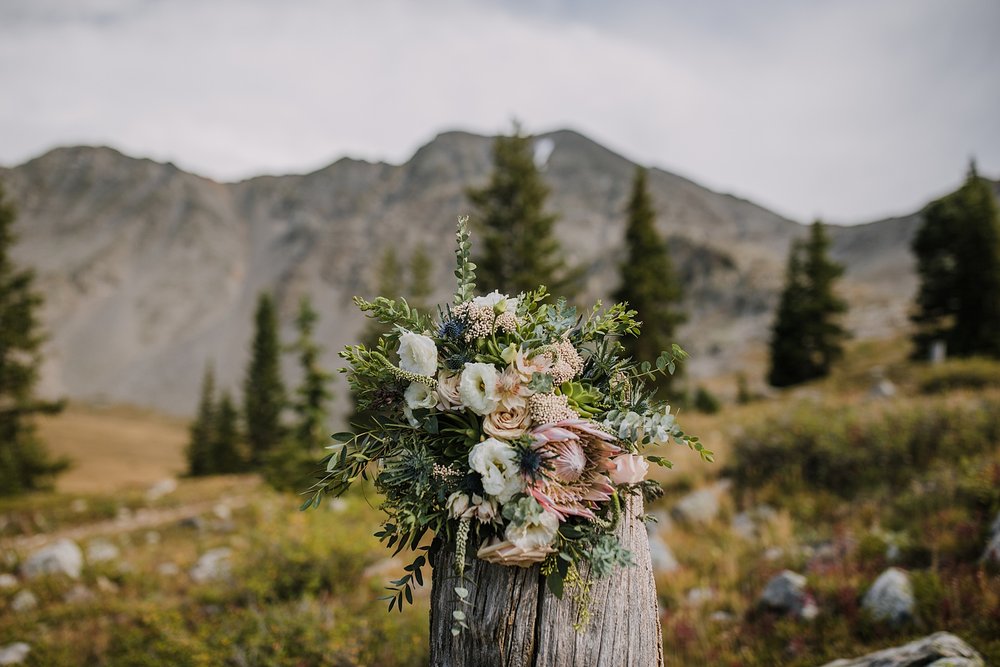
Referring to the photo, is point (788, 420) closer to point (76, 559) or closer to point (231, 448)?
point (76, 559)

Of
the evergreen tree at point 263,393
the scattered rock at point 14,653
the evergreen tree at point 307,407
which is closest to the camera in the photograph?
the scattered rock at point 14,653

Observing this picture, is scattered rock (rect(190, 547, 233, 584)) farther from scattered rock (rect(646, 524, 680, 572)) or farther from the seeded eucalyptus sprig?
the seeded eucalyptus sprig

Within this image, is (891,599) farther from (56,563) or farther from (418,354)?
(56,563)

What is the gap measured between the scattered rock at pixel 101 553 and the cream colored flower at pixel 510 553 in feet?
30.8

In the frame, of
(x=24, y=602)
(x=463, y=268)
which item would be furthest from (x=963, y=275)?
(x=24, y=602)

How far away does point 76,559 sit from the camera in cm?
848

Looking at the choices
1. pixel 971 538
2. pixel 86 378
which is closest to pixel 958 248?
pixel 971 538

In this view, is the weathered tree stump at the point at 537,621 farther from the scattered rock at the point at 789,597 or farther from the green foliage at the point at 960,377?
the green foliage at the point at 960,377

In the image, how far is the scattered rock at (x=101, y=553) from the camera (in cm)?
880

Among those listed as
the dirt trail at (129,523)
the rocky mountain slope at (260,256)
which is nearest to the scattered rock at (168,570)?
the dirt trail at (129,523)

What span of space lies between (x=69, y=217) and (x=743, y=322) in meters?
199

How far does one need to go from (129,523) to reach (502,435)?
16398 mm

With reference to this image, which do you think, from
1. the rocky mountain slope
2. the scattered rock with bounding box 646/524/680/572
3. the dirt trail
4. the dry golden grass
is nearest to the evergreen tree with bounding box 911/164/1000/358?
the scattered rock with bounding box 646/524/680/572

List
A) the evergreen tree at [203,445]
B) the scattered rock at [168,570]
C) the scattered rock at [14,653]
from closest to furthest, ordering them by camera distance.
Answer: the scattered rock at [14,653] < the scattered rock at [168,570] < the evergreen tree at [203,445]
